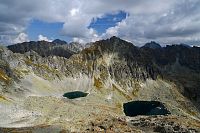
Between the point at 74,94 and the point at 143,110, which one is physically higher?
the point at 74,94

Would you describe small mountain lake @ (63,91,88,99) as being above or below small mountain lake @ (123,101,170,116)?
above

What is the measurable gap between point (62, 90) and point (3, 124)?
8238cm

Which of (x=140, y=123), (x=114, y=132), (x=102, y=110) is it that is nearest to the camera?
(x=114, y=132)

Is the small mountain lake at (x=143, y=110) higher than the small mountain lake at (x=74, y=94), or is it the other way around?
the small mountain lake at (x=74, y=94)

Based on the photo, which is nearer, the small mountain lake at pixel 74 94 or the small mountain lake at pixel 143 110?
the small mountain lake at pixel 143 110

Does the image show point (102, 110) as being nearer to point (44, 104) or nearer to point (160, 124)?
point (44, 104)

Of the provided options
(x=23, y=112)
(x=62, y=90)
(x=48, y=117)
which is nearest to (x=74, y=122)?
(x=48, y=117)

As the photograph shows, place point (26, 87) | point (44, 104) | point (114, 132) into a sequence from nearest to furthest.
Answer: point (114, 132) → point (44, 104) → point (26, 87)

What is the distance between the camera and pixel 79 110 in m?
152

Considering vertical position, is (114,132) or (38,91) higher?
(38,91)

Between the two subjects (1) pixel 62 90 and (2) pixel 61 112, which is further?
(1) pixel 62 90

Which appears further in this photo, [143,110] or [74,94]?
[74,94]

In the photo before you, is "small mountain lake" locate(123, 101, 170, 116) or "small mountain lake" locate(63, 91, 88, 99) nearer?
"small mountain lake" locate(123, 101, 170, 116)

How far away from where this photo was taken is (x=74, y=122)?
130 m
